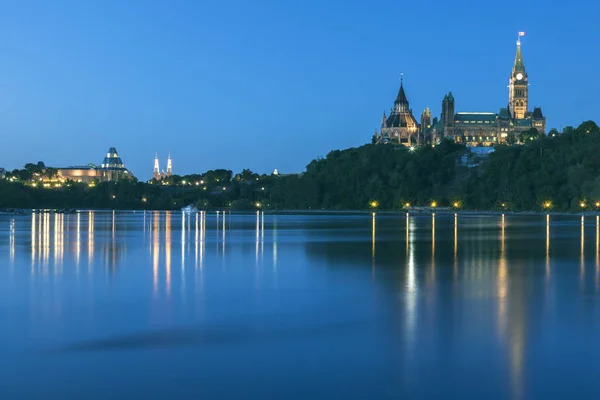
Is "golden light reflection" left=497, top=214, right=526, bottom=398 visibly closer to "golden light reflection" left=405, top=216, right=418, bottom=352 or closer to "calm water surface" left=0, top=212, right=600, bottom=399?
"calm water surface" left=0, top=212, right=600, bottom=399

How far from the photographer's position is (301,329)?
19109 mm

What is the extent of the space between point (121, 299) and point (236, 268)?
1081 cm

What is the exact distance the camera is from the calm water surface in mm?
13844

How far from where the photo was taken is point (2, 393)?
1320cm

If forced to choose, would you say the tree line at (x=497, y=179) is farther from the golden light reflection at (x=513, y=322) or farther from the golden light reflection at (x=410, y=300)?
the golden light reflection at (x=513, y=322)

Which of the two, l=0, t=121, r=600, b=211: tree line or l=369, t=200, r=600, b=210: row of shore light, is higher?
l=0, t=121, r=600, b=211: tree line

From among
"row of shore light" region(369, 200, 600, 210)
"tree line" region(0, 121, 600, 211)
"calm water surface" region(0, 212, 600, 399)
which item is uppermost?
"tree line" region(0, 121, 600, 211)

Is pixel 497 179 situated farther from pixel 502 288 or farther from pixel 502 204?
pixel 502 288

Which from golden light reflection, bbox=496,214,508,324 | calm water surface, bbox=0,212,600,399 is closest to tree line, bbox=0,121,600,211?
golden light reflection, bbox=496,214,508,324

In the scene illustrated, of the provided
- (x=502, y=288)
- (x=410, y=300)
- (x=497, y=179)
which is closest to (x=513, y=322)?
(x=410, y=300)

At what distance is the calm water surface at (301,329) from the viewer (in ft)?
45.4

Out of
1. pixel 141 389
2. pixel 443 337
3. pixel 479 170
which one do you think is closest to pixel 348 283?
pixel 443 337

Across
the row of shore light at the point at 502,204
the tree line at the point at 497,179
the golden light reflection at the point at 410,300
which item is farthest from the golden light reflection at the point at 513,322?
the row of shore light at the point at 502,204

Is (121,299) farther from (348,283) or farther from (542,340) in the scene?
(542,340)
